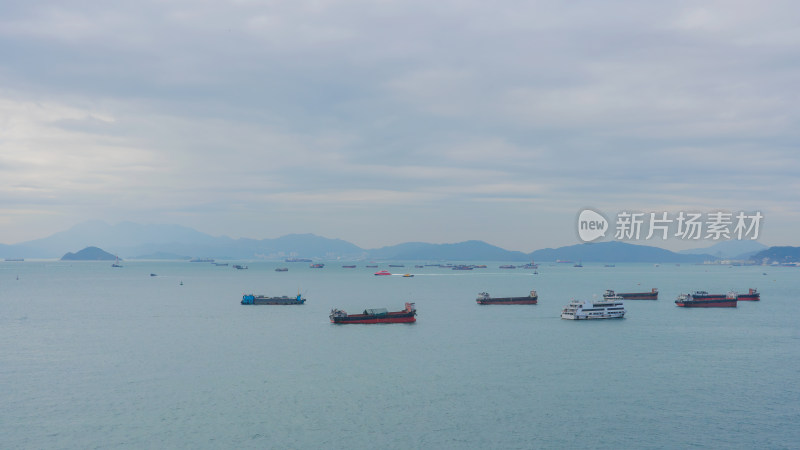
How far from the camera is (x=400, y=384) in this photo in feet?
212

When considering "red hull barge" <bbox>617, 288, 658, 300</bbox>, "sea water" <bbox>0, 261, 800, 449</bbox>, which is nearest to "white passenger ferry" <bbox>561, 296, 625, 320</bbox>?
"sea water" <bbox>0, 261, 800, 449</bbox>

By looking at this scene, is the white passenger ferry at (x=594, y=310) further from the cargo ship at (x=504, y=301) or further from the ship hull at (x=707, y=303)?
the ship hull at (x=707, y=303)

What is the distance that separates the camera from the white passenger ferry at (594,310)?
410 ft

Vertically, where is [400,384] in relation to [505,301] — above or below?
below

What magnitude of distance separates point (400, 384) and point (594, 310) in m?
73.9

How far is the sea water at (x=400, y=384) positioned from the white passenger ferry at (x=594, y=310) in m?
4.50

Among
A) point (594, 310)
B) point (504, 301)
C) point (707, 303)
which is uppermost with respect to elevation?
point (707, 303)

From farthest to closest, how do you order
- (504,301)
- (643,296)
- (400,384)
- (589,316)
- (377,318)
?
1. (643,296)
2. (504,301)
3. (589,316)
4. (377,318)
5. (400,384)

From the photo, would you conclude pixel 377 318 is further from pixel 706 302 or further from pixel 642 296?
pixel 642 296

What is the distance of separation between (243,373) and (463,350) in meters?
31.8

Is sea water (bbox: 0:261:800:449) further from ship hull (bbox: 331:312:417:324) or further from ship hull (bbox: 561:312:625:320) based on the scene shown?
ship hull (bbox: 561:312:625:320)

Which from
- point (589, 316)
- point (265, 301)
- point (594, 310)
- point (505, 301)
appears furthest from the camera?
point (505, 301)

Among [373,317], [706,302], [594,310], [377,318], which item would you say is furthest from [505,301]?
[373,317]

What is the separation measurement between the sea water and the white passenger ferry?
177 inches
